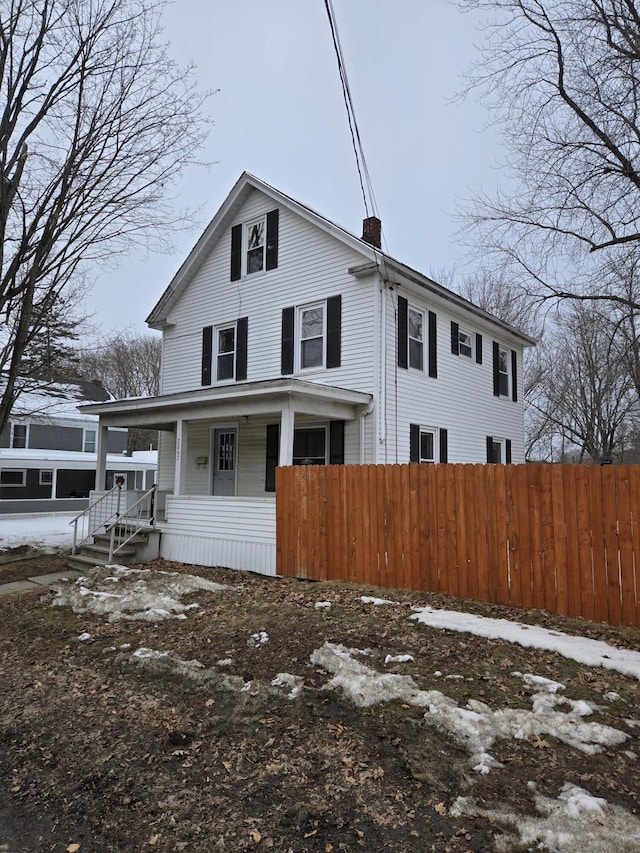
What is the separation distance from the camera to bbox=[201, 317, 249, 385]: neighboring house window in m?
13.9

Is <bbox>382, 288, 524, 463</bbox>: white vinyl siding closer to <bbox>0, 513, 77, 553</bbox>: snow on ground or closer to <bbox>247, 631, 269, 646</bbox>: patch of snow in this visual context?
<bbox>247, 631, 269, 646</bbox>: patch of snow

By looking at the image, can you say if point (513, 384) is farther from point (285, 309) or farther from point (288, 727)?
point (288, 727)

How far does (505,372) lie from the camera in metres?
16.8

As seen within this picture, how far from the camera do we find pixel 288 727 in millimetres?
3734

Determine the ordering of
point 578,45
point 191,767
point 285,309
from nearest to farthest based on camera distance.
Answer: point 191,767
point 578,45
point 285,309

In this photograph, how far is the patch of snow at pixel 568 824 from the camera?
2498 millimetres

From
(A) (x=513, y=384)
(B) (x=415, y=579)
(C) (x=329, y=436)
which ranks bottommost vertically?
(B) (x=415, y=579)

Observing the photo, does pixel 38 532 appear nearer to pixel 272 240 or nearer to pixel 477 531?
pixel 272 240

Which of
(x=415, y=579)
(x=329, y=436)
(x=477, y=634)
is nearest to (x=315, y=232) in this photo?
(x=329, y=436)

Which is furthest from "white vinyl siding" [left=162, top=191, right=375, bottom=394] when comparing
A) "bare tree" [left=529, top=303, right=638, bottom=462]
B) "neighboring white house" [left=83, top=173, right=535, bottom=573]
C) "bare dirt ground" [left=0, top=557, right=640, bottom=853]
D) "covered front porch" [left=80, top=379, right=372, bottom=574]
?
"bare tree" [left=529, top=303, right=638, bottom=462]

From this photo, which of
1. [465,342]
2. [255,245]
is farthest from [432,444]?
[255,245]

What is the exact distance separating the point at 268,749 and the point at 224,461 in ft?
35.9

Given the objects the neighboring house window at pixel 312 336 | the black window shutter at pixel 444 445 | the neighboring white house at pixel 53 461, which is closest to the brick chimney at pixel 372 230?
the neighboring house window at pixel 312 336

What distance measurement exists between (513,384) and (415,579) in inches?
446
